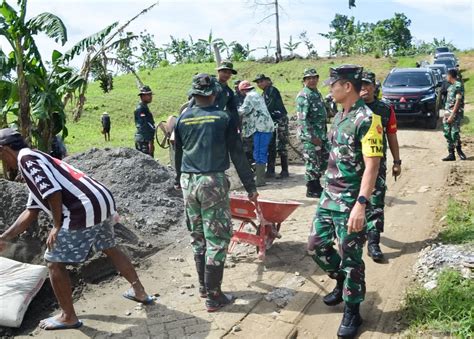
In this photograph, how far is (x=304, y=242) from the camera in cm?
571

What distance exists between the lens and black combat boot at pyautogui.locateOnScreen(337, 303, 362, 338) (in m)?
3.58

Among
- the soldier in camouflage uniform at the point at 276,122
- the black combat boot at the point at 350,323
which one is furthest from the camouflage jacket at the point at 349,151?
the soldier in camouflage uniform at the point at 276,122

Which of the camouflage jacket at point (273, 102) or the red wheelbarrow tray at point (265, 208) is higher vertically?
the camouflage jacket at point (273, 102)

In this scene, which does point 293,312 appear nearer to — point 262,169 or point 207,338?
point 207,338

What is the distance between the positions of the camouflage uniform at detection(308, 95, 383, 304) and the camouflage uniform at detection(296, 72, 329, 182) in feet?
10.7

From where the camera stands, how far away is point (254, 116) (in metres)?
7.86

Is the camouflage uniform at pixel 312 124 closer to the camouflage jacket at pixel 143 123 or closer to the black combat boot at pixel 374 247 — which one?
the black combat boot at pixel 374 247

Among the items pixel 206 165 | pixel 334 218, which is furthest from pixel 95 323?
pixel 334 218

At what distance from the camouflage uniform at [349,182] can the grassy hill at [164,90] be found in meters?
10.3

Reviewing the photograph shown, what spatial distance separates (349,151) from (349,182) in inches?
9.2

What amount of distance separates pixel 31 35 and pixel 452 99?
757cm

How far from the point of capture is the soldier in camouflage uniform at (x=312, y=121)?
6.93 metres

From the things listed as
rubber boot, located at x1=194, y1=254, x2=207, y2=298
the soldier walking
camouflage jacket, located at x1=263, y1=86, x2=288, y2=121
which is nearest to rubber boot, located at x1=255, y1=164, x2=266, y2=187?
camouflage jacket, located at x1=263, y1=86, x2=288, y2=121

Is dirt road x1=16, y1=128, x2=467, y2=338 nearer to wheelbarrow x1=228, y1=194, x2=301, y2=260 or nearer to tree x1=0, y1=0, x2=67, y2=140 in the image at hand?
wheelbarrow x1=228, y1=194, x2=301, y2=260
